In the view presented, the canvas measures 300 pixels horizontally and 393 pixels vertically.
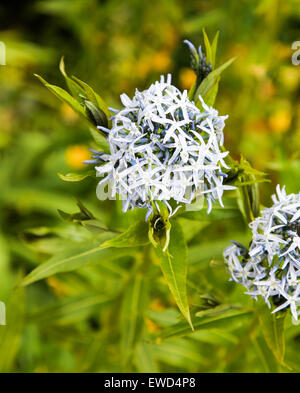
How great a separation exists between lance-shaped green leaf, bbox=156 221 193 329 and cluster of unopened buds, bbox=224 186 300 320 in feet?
0.52

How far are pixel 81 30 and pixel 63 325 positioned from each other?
2052 millimetres

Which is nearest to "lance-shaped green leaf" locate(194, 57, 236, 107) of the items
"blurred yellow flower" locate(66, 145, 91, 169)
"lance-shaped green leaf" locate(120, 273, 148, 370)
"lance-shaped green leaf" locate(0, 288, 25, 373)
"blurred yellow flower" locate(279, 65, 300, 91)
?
"lance-shaped green leaf" locate(120, 273, 148, 370)

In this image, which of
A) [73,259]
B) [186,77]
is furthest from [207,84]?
[186,77]

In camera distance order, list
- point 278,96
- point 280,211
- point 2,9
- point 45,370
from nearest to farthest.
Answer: point 280,211 → point 45,370 → point 278,96 → point 2,9

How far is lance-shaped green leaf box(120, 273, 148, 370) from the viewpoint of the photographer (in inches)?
55.3

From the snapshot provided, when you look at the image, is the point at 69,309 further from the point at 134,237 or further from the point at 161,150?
the point at 161,150

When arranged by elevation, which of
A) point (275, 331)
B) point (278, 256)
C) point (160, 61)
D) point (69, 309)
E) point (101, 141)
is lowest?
point (275, 331)

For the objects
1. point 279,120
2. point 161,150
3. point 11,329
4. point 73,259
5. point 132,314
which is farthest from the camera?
point 279,120

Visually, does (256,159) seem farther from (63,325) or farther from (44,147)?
(63,325)

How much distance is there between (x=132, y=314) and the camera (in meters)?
1.41

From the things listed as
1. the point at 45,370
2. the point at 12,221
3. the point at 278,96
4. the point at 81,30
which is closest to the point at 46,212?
the point at 12,221

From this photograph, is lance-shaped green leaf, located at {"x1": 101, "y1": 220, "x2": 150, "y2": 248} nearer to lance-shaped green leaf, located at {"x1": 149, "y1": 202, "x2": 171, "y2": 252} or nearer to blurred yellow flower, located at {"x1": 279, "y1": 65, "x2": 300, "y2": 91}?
lance-shaped green leaf, located at {"x1": 149, "y1": 202, "x2": 171, "y2": 252}

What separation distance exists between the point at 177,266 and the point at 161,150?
0.83 feet

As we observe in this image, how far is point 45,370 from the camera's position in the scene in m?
1.97
